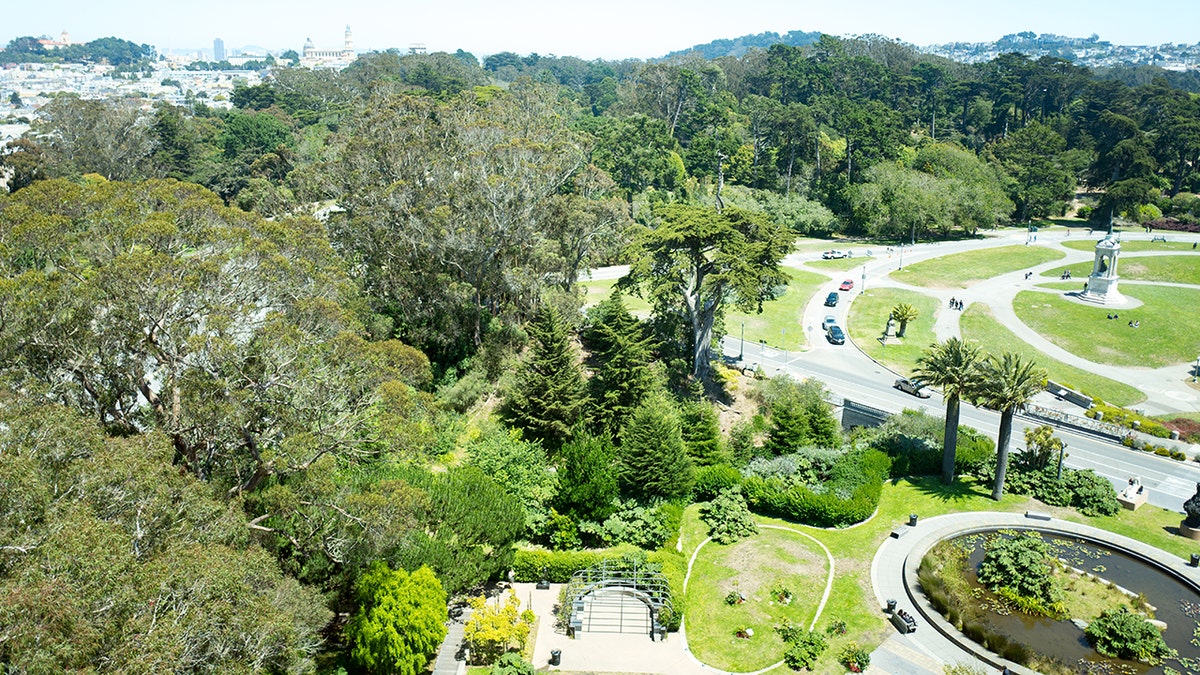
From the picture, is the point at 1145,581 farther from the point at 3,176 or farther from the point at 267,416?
the point at 3,176

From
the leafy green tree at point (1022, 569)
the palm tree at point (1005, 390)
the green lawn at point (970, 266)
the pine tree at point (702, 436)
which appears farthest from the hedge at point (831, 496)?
the green lawn at point (970, 266)

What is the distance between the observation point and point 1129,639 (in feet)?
83.0

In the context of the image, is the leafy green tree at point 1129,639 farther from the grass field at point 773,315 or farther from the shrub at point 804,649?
the grass field at point 773,315

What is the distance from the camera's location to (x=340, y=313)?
2781 centimetres

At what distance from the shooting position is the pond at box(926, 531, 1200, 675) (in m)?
25.1

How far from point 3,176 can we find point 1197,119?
163 m

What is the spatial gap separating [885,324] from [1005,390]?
102 feet

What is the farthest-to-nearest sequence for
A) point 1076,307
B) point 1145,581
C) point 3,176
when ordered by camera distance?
1. point 3,176
2. point 1076,307
3. point 1145,581

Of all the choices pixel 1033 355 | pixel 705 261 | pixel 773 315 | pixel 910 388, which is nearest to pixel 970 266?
pixel 1033 355

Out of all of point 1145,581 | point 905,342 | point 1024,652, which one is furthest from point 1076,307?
point 1024,652

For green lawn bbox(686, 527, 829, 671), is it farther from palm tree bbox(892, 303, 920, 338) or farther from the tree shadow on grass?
palm tree bbox(892, 303, 920, 338)

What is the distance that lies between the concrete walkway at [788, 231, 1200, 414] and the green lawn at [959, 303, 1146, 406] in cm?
66

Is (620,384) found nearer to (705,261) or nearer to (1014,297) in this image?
(705,261)

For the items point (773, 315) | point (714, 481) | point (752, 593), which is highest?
point (773, 315)
